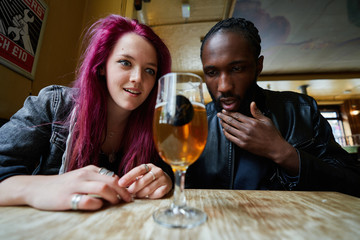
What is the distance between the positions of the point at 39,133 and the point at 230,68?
3.46 ft

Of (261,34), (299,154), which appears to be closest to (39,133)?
(299,154)

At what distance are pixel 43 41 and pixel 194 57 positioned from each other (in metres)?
5.18

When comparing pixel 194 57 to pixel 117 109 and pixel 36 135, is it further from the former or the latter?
pixel 36 135

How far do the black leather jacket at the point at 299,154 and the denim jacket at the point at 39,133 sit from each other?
746 mm

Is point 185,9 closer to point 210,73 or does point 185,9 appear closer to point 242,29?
point 242,29

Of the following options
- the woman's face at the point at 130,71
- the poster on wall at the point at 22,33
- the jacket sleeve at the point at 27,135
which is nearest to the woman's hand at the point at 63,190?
the jacket sleeve at the point at 27,135

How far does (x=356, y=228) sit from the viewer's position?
Result: 1.25ft

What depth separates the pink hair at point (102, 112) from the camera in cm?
97

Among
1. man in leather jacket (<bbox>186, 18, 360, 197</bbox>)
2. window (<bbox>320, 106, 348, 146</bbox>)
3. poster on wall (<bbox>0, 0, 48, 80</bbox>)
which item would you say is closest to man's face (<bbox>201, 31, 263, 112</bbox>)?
man in leather jacket (<bbox>186, 18, 360, 197</bbox>)

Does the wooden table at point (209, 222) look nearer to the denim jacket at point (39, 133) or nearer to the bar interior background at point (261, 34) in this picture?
the denim jacket at point (39, 133)

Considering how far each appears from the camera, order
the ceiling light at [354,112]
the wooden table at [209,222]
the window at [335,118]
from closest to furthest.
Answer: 1. the wooden table at [209,222]
2. the ceiling light at [354,112]
3. the window at [335,118]

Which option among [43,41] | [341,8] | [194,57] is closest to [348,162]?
[43,41]

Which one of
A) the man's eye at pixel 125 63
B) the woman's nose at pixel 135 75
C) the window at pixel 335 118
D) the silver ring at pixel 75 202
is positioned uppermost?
the window at pixel 335 118

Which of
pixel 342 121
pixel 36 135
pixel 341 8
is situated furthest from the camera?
pixel 342 121
